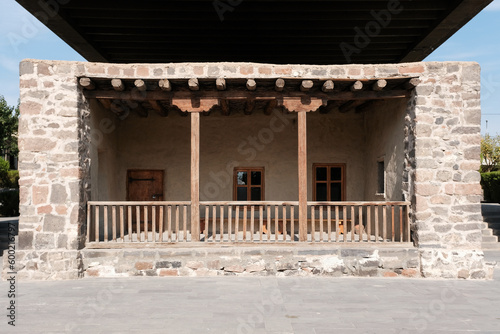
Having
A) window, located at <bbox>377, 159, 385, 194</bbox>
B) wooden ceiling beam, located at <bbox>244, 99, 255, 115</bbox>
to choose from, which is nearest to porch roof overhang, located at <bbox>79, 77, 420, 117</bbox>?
wooden ceiling beam, located at <bbox>244, 99, 255, 115</bbox>

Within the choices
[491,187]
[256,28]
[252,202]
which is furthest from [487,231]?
[491,187]

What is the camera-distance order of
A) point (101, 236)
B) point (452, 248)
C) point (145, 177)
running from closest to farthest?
1. point (452, 248)
2. point (101, 236)
3. point (145, 177)

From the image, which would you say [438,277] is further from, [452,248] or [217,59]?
[217,59]

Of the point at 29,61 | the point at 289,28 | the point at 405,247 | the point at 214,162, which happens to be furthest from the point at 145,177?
the point at 405,247

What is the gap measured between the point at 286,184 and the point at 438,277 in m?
4.05

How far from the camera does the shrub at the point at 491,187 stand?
1742 cm

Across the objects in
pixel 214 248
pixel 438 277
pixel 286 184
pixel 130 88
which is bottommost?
A: pixel 438 277

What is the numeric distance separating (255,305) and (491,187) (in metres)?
16.9

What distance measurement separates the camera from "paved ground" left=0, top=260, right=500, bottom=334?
4.34 metres

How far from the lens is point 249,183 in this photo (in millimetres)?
9742

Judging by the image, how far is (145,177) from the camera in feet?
31.6

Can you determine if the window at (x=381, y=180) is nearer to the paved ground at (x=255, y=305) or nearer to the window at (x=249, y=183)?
the paved ground at (x=255, y=305)

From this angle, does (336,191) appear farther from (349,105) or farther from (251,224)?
(251,224)

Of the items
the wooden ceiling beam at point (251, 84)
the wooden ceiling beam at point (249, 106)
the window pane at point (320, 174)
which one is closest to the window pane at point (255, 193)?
the window pane at point (320, 174)
